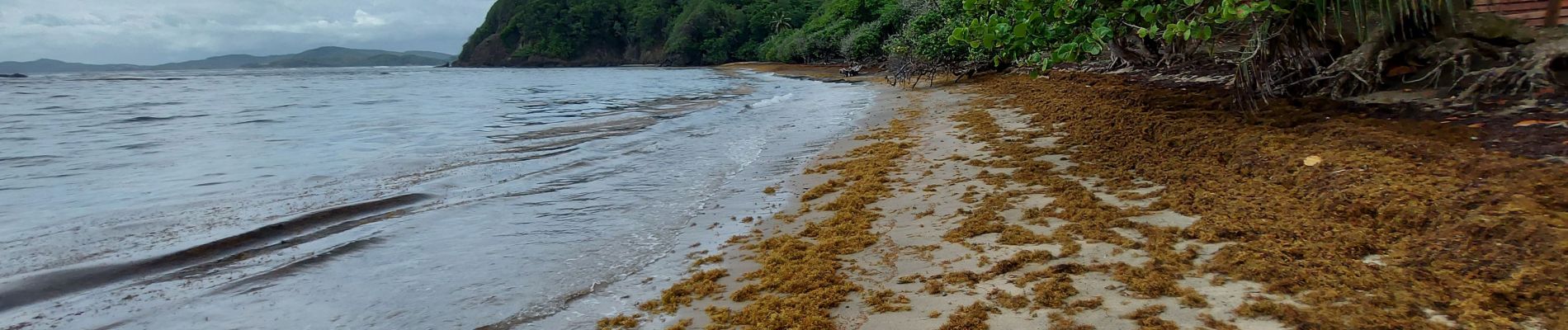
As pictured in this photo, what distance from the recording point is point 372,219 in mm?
5684

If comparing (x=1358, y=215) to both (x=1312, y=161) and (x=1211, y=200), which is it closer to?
(x=1211, y=200)

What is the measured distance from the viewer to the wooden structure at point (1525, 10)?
629 cm

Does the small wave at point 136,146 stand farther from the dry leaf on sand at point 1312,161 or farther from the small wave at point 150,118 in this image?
the dry leaf on sand at point 1312,161

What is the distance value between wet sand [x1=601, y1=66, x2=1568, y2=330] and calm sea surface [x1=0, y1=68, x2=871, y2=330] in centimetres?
82

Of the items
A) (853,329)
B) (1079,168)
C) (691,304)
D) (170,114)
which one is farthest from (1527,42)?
(170,114)

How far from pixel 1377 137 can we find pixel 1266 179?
1038 mm

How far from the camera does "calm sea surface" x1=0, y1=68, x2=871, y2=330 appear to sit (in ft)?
12.4

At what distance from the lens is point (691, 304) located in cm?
350

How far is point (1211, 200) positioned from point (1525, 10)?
4.68 metres

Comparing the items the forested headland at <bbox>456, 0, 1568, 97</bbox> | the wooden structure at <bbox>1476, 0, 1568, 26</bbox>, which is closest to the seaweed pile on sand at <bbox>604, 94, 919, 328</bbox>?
the forested headland at <bbox>456, 0, 1568, 97</bbox>

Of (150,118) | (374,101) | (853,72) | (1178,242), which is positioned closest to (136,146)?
(150,118)

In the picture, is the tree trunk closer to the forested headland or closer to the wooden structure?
the wooden structure

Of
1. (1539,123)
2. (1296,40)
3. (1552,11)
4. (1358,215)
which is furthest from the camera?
(1296,40)

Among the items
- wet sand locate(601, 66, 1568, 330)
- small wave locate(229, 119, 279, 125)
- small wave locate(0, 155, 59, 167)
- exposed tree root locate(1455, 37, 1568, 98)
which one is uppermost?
exposed tree root locate(1455, 37, 1568, 98)
